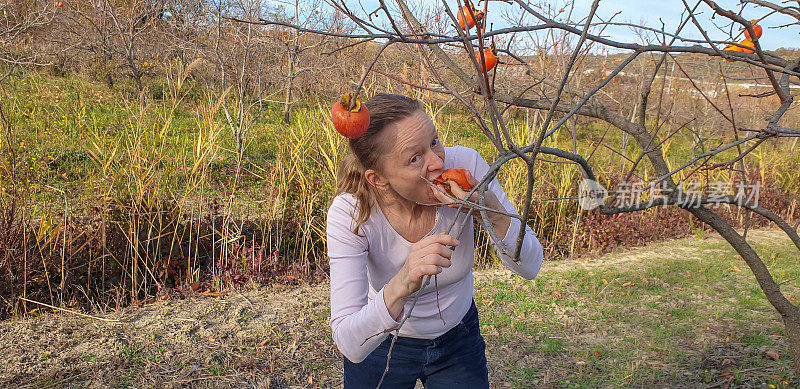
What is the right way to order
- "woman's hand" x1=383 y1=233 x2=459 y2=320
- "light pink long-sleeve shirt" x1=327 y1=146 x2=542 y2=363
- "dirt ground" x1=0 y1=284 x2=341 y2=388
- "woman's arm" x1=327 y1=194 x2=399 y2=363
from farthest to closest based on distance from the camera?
"dirt ground" x1=0 y1=284 x2=341 y2=388
"light pink long-sleeve shirt" x1=327 y1=146 x2=542 y2=363
"woman's arm" x1=327 y1=194 x2=399 y2=363
"woman's hand" x1=383 y1=233 x2=459 y2=320

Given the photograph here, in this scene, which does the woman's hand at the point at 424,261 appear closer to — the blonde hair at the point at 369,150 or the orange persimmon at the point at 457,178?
the orange persimmon at the point at 457,178

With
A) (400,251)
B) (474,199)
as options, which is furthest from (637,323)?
(474,199)

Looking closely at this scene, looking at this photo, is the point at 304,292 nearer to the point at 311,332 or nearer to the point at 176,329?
the point at 311,332

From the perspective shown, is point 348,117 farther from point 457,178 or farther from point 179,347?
point 179,347

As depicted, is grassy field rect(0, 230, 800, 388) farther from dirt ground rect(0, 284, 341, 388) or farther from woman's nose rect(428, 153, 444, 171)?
woman's nose rect(428, 153, 444, 171)

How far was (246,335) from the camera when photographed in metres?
2.76

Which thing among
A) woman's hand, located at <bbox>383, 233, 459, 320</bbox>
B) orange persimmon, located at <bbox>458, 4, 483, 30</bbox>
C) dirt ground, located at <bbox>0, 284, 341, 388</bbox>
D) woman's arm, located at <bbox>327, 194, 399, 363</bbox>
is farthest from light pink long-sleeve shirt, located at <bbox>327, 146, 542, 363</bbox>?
dirt ground, located at <bbox>0, 284, 341, 388</bbox>

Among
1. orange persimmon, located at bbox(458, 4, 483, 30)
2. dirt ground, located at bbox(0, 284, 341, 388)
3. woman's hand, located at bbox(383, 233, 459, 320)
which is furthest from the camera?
dirt ground, located at bbox(0, 284, 341, 388)

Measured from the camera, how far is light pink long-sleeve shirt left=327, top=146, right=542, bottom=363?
1316 mm

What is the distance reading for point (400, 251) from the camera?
152 centimetres

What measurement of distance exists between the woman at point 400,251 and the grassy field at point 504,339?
1052mm

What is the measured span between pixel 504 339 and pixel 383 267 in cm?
163

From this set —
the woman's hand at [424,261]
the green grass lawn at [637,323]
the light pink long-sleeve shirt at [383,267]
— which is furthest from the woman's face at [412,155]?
the green grass lawn at [637,323]

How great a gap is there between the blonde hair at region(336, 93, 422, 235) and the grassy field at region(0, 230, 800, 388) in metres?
1.34
